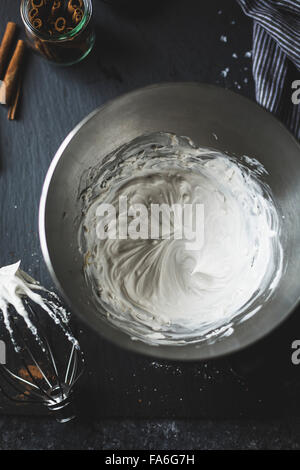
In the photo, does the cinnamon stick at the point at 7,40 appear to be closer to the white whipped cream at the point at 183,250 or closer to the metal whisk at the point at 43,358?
the white whipped cream at the point at 183,250

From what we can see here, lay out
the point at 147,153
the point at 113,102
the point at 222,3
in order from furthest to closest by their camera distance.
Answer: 1. the point at 222,3
2. the point at 147,153
3. the point at 113,102

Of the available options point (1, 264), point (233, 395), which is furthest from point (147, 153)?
point (233, 395)

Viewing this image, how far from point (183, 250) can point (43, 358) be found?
17.7 inches

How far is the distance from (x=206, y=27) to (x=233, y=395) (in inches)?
37.3

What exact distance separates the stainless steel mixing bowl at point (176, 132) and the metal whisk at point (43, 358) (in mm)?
204

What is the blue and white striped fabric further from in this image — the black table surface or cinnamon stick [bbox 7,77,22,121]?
cinnamon stick [bbox 7,77,22,121]

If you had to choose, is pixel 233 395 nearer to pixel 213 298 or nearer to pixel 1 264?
pixel 213 298

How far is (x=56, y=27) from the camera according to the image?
1168mm

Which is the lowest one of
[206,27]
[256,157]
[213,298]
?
[213,298]

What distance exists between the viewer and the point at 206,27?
1240 mm

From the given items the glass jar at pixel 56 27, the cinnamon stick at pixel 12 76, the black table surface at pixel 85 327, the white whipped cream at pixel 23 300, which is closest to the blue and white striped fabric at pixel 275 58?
the black table surface at pixel 85 327

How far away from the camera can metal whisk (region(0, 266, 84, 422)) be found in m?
1.17

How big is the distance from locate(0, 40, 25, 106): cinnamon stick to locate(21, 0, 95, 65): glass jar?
0.20 ft

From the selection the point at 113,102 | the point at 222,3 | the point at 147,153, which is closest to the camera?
the point at 113,102
